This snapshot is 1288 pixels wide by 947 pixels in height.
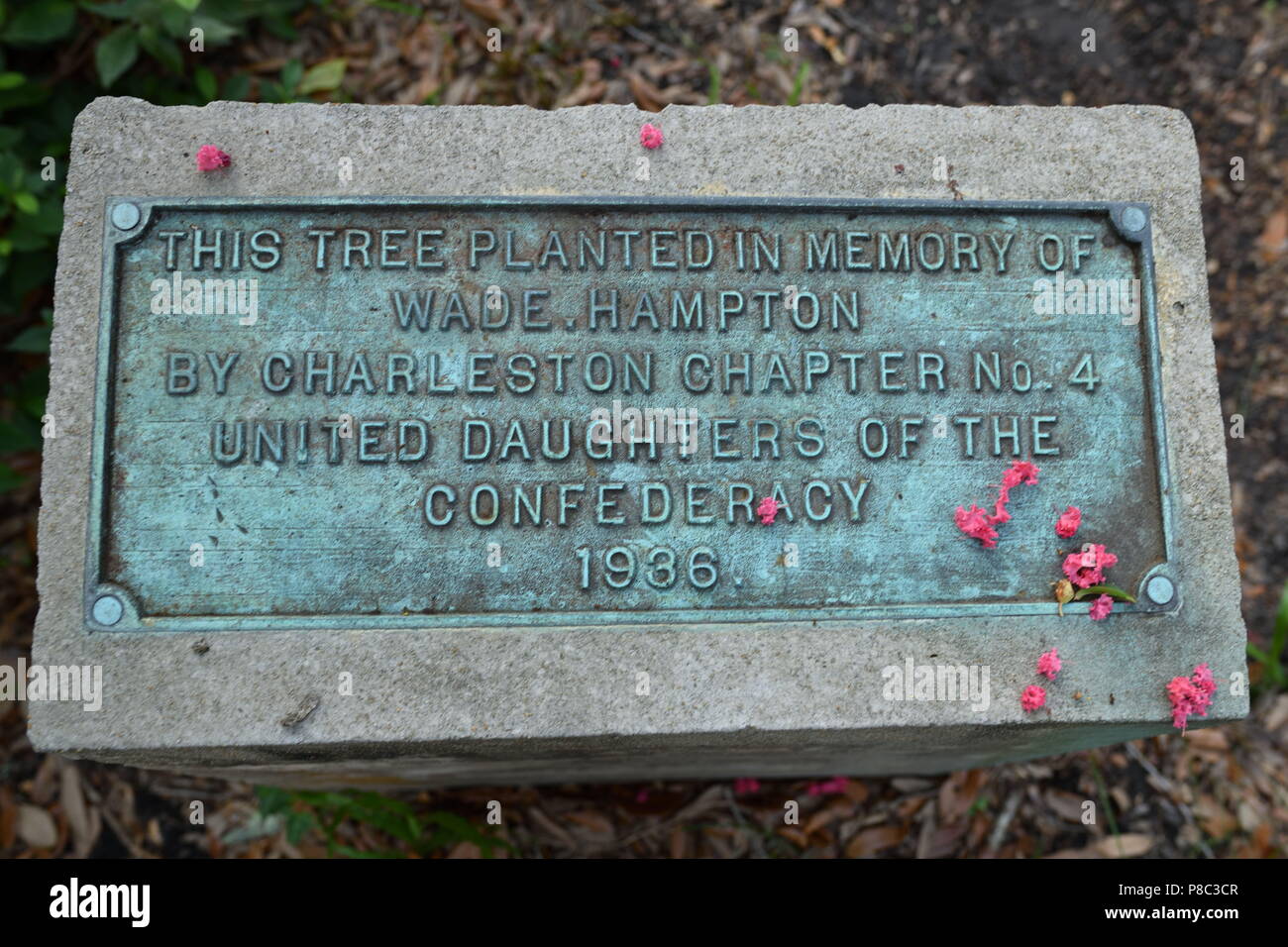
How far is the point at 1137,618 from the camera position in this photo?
2.46 m

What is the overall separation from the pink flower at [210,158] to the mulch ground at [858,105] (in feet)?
4.92

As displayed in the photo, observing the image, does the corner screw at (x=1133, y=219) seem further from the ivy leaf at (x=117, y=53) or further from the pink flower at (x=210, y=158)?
the ivy leaf at (x=117, y=53)

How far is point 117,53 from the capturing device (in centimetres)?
322

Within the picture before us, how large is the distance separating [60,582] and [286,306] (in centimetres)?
88

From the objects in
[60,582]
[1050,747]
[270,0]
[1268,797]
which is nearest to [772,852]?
[1050,747]

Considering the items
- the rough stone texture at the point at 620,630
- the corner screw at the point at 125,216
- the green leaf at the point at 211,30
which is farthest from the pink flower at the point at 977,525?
the green leaf at the point at 211,30

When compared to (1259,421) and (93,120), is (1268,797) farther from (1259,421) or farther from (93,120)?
(93,120)

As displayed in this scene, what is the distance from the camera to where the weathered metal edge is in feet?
7.82

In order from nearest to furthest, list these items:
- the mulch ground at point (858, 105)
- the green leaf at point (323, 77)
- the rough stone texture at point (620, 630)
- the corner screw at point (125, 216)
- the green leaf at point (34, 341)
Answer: the rough stone texture at point (620, 630) < the corner screw at point (125, 216) < the green leaf at point (34, 341) < the mulch ground at point (858, 105) < the green leaf at point (323, 77)

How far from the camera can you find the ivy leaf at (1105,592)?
2.43 meters

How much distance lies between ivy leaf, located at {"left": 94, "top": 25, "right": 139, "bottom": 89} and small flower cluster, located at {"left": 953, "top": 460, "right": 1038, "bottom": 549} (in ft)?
9.66

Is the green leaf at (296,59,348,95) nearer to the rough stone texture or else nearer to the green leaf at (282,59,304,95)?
the green leaf at (282,59,304,95)

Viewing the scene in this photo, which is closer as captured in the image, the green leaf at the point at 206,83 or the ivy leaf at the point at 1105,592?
the ivy leaf at the point at 1105,592

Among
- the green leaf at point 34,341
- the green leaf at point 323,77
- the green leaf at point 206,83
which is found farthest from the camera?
the green leaf at point 323,77
